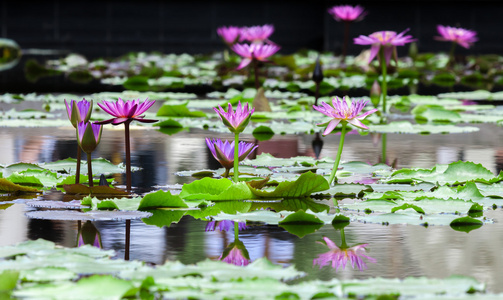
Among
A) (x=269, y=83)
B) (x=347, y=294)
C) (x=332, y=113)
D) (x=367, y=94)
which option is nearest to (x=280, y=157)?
(x=332, y=113)

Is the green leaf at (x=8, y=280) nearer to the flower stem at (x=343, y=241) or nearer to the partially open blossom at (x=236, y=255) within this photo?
the partially open blossom at (x=236, y=255)

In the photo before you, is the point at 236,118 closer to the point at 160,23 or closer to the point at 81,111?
the point at 81,111

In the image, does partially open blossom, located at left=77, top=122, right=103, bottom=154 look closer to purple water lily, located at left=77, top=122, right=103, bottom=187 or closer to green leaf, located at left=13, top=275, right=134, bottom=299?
purple water lily, located at left=77, top=122, right=103, bottom=187

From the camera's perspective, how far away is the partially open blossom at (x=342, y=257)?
6.19 ft

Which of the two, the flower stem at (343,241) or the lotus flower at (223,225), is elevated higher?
the lotus flower at (223,225)

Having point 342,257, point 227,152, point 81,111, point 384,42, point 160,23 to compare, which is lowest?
point 342,257

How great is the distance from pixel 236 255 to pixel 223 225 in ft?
1.10

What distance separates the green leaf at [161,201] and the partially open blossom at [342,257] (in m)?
0.50

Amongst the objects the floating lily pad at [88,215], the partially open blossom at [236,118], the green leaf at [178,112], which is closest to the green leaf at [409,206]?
the partially open blossom at [236,118]

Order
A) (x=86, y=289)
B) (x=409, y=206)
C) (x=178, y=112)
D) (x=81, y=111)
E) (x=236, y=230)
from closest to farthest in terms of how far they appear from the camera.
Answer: (x=86, y=289), (x=236, y=230), (x=409, y=206), (x=81, y=111), (x=178, y=112)

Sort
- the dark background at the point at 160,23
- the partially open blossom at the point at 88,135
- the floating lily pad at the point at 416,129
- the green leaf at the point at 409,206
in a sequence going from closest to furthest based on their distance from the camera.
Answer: the green leaf at the point at 409,206 → the partially open blossom at the point at 88,135 → the floating lily pad at the point at 416,129 → the dark background at the point at 160,23

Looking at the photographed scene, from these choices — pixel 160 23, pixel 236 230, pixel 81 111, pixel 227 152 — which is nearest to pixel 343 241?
pixel 236 230

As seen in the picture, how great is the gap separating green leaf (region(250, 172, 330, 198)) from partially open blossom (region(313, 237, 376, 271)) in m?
0.51

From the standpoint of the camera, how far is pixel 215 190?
8.55ft
